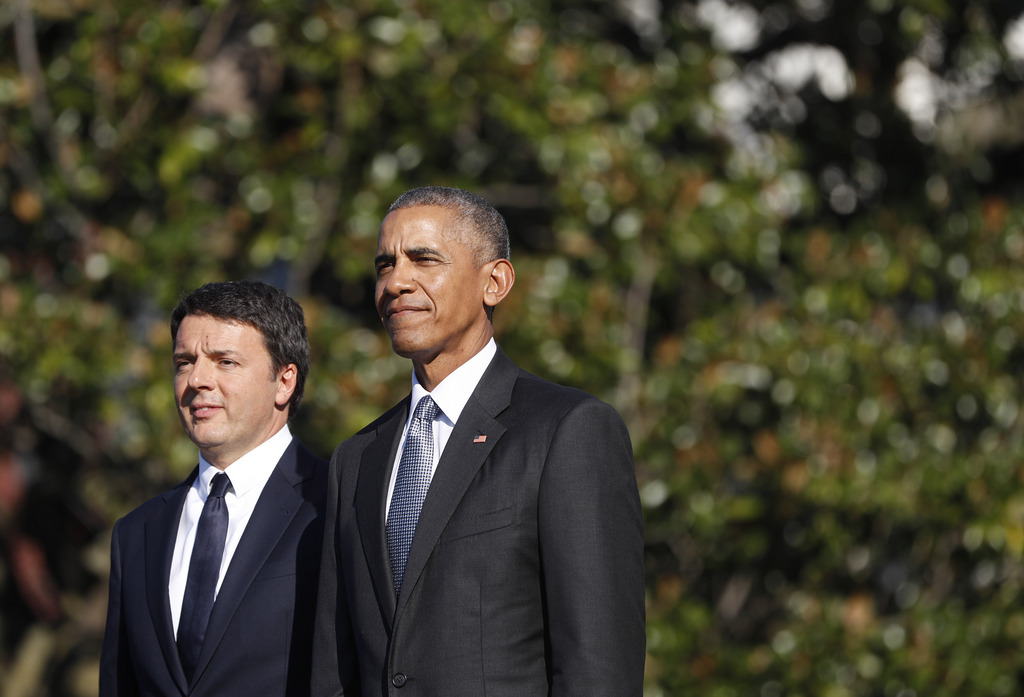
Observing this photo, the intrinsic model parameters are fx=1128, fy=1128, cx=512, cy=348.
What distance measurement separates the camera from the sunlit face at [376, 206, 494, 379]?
225 centimetres

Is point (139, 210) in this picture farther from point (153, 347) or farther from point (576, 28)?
point (576, 28)

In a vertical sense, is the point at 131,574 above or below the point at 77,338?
below

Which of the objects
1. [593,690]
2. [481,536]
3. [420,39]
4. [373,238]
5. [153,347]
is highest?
[420,39]

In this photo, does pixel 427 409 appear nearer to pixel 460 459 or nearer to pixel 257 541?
pixel 460 459

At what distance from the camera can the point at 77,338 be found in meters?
5.01

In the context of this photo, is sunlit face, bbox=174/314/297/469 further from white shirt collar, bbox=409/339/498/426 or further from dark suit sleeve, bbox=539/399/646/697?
dark suit sleeve, bbox=539/399/646/697

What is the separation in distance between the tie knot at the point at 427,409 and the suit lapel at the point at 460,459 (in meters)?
0.08

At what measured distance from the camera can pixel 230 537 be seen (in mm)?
2674

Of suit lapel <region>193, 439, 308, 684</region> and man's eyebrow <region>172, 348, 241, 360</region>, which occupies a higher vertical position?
man's eyebrow <region>172, 348, 241, 360</region>

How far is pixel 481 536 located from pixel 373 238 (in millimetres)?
3362

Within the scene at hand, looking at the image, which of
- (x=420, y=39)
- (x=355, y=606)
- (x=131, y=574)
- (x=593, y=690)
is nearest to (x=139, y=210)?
(x=420, y=39)

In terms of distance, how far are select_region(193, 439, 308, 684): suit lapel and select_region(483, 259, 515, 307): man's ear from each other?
0.74 metres

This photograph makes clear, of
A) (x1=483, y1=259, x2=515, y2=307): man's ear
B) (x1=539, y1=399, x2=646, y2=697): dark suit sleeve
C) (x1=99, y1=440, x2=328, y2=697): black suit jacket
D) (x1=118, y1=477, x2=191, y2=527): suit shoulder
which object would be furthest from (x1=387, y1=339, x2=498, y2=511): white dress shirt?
(x1=118, y1=477, x2=191, y2=527): suit shoulder

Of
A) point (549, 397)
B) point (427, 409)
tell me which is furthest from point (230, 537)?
point (549, 397)
